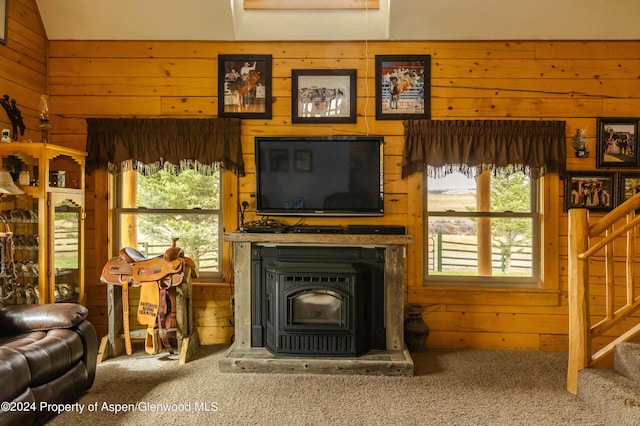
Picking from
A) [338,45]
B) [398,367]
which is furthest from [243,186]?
[398,367]

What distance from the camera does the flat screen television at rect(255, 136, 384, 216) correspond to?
330 cm

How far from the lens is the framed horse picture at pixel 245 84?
3439 mm

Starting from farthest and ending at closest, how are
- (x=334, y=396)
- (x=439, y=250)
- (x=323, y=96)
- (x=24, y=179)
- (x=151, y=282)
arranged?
(x=439, y=250) < (x=323, y=96) < (x=151, y=282) < (x=24, y=179) < (x=334, y=396)

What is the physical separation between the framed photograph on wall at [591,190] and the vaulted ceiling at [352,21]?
1.16 metres

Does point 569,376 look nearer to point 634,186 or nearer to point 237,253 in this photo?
point 634,186

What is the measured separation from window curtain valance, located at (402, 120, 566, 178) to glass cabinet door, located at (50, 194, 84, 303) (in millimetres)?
2703

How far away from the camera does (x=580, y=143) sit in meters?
3.29

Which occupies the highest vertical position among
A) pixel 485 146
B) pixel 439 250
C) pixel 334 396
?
pixel 485 146

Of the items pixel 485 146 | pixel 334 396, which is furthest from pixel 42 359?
pixel 485 146

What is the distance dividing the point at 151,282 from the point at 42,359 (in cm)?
103

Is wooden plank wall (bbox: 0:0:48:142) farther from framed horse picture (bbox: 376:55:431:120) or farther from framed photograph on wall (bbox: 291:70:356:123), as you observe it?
framed horse picture (bbox: 376:55:431:120)

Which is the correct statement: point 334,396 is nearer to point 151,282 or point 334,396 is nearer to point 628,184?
point 151,282

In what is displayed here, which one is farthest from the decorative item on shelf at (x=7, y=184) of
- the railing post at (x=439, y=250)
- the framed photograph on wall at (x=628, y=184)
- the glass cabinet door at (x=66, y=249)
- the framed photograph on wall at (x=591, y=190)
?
the framed photograph on wall at (x=628, y=184)

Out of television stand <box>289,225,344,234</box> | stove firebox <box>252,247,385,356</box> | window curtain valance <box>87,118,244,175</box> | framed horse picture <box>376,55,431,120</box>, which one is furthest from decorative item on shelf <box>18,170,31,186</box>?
framed horse picture <box>376,55,431,120</box>
